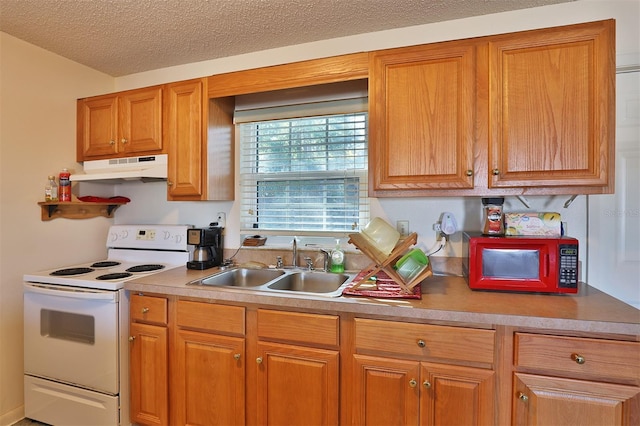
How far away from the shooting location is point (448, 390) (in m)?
1.29

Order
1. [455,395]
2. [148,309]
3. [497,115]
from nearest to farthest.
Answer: [455,395] < [497,115] < [148,309]

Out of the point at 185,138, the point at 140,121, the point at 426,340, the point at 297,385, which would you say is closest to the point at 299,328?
the point at 297,385

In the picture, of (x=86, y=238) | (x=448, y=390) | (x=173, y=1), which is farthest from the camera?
(x=86, y=238)

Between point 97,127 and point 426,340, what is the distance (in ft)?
8.39

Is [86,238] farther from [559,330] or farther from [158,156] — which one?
[559,330]

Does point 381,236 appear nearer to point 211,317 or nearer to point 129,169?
point 211,317

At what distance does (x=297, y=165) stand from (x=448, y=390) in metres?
1.54

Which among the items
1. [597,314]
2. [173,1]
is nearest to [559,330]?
→ [597,314]

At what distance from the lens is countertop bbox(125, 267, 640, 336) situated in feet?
3.82

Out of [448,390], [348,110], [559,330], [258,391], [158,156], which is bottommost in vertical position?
[258,391]

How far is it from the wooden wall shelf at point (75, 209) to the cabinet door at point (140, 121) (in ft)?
1.73

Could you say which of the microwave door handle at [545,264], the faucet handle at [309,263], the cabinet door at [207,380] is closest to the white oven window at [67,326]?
the cabinet door at [207,380]

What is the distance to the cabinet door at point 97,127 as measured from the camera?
2.27 m

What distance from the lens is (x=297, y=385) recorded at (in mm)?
1463
